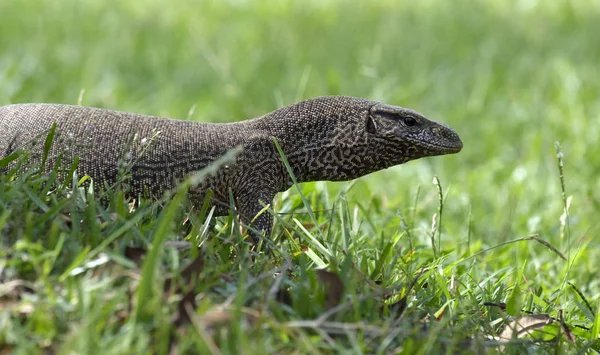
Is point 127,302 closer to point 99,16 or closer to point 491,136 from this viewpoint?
point 491,136

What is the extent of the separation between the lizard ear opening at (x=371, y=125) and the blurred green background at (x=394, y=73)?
84 centimetres

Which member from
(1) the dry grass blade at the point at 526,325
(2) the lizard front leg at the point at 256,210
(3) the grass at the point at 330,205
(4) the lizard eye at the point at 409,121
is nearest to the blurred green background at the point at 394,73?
(3) the grass at the point at 330,205

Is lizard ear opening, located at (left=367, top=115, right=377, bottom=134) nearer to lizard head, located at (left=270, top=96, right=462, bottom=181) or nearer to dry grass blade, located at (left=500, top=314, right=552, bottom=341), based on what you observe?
lizard head, located at (left=270, top=96, right=462, bottom=181)

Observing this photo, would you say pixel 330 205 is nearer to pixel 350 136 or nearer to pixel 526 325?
pixel 350 136

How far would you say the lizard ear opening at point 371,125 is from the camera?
15.4 ft

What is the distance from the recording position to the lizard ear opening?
470 centimetres

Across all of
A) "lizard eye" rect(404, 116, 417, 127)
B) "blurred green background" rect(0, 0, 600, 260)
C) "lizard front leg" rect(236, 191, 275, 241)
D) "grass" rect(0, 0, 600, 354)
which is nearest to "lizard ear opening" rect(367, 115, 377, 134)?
"lizard eye" rect(404, 116, 417, 127)

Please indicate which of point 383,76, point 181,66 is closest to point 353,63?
point 383,76

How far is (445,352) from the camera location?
3.01 metres

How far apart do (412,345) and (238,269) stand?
2.51 ft

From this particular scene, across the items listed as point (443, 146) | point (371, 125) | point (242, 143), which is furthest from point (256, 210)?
point (443, 146)

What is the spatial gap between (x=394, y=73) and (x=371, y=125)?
578 cm

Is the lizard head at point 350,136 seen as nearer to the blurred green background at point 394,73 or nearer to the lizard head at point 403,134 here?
the lizard head at point 403,134

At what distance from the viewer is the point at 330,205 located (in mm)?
5184
